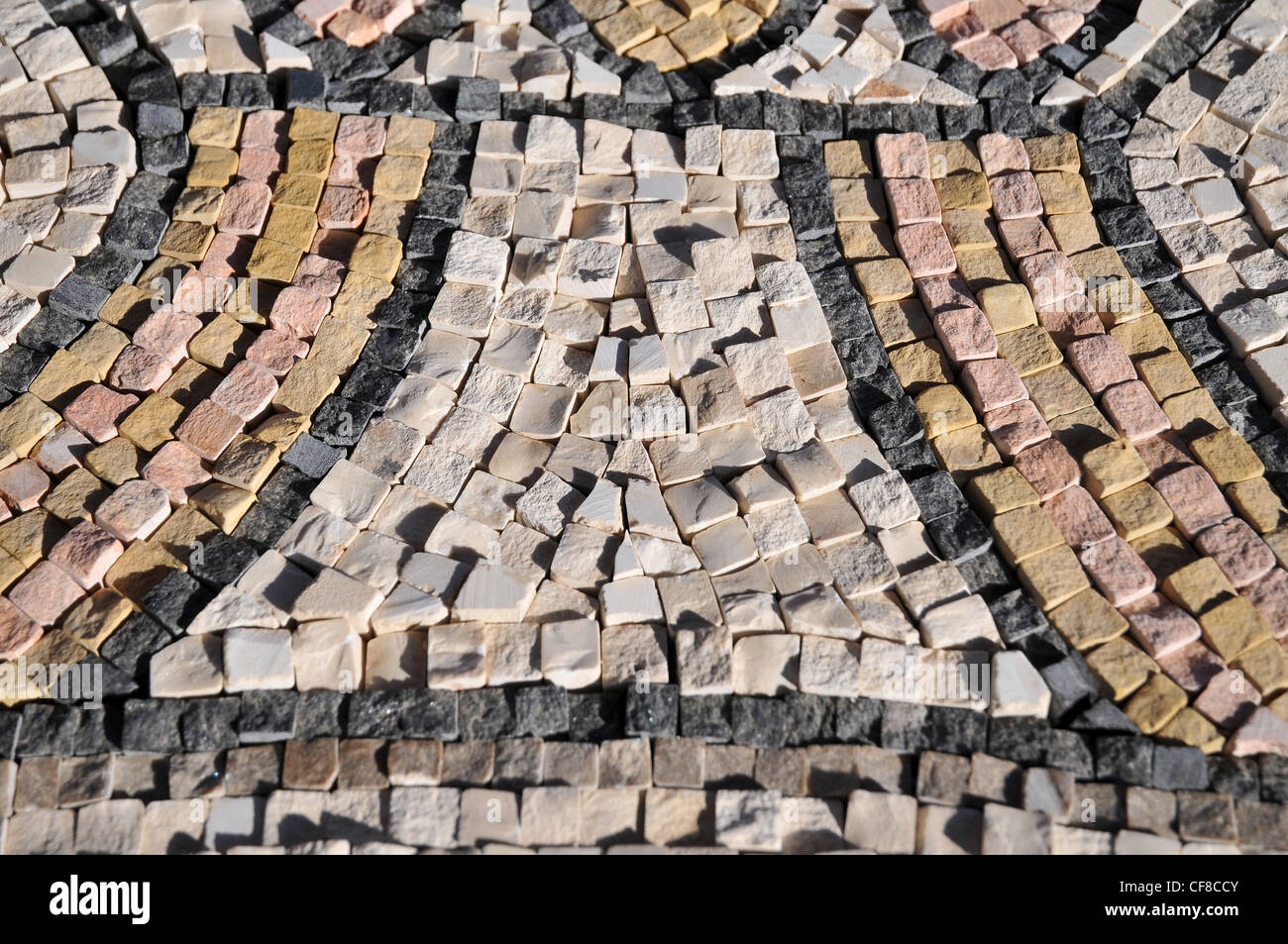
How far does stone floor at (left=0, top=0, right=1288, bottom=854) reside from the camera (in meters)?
2.82

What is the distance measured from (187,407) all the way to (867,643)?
212 cm

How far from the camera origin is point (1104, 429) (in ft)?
10.8

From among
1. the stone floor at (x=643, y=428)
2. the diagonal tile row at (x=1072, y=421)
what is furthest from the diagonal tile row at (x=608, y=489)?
the diagonal tile row at (x=1072, y=421)

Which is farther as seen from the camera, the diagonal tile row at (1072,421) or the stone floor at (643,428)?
the diagonal tile row at (1072,421)

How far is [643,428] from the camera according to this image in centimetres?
324

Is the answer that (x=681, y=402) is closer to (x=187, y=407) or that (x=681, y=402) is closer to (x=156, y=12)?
(x=187, y=407)

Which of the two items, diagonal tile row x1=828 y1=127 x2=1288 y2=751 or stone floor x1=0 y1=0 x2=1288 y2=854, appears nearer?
stone floor x1=0 y1=0 x2=1288 y2=854

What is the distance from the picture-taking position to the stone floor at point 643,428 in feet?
9.24

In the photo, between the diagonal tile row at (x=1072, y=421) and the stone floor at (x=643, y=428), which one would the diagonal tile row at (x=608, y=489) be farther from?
the diagonal tile row at (x=1072, y=421)

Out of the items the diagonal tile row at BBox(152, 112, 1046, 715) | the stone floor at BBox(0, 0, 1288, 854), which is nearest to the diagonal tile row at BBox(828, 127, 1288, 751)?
the stone floor at BBox(0, 0, 1288, 854)

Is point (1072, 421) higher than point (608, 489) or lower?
higher

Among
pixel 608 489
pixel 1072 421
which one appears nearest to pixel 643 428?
pixel 608 489

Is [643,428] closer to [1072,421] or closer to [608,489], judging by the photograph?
[608,489]

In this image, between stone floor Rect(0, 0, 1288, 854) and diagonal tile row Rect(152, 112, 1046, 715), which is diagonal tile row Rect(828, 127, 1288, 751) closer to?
stone floor Rect(0, 0, 1288, 854)
